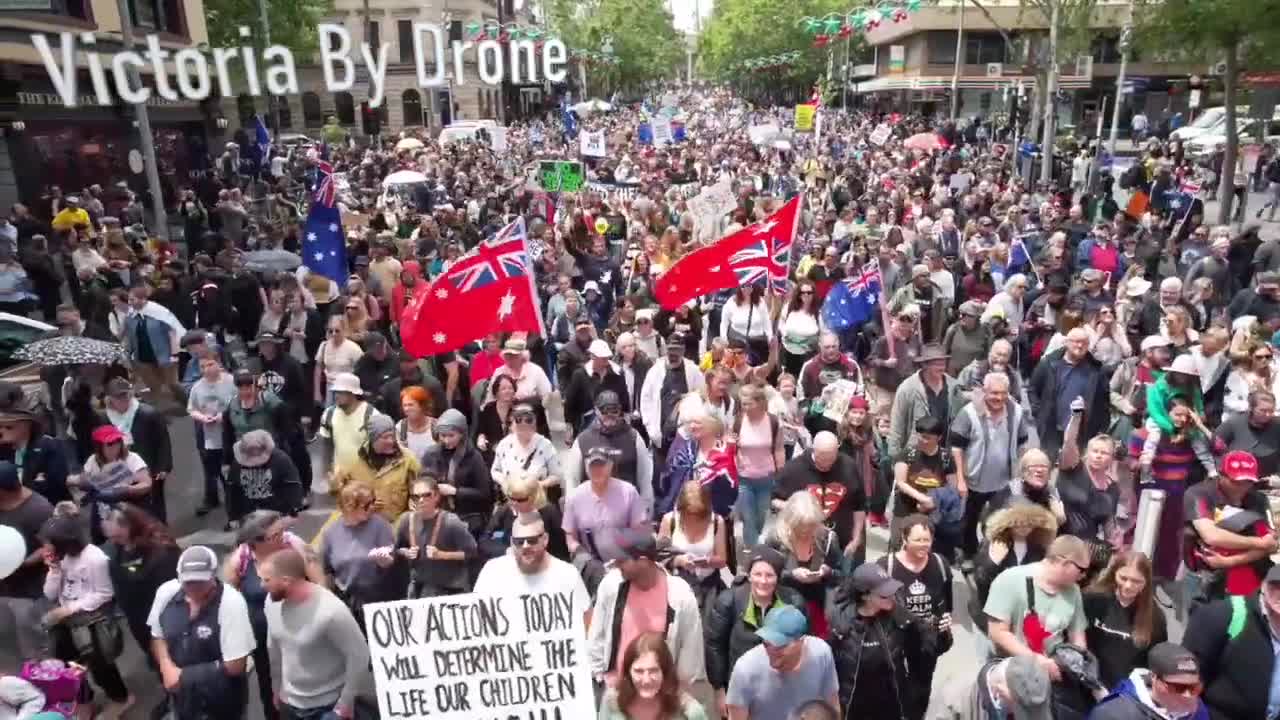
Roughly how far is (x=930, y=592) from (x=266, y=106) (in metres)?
43.8

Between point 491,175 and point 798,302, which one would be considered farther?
point 491,175

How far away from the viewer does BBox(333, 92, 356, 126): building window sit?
5459 cm

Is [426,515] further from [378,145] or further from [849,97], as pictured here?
[849,97]

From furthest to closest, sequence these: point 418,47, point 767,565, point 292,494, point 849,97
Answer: point 849,97, point 418,47, point 292,494, point 767,565

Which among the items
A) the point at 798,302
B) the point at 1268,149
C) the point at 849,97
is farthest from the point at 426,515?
the point at 849,97

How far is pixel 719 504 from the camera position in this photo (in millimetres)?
6270

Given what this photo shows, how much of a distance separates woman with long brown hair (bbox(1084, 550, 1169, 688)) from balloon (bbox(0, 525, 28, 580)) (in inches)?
199

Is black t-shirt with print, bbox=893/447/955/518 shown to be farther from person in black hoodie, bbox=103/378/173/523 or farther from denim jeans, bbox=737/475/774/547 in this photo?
person in black hoodie, bbox=103/378/173/523

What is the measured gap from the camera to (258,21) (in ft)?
115

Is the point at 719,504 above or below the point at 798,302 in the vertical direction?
below

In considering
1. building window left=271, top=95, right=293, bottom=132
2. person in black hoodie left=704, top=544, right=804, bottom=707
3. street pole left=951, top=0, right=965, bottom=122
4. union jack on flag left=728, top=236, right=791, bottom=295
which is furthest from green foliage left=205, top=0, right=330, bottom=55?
person in black hoodie left=704, top=544, right=804, bottom=707

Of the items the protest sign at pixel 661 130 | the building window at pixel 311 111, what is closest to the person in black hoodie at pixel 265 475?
the protest sign at pixel 661 130

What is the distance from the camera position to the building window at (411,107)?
56.0 meters

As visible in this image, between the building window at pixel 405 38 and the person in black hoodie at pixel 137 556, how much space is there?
180 ft
